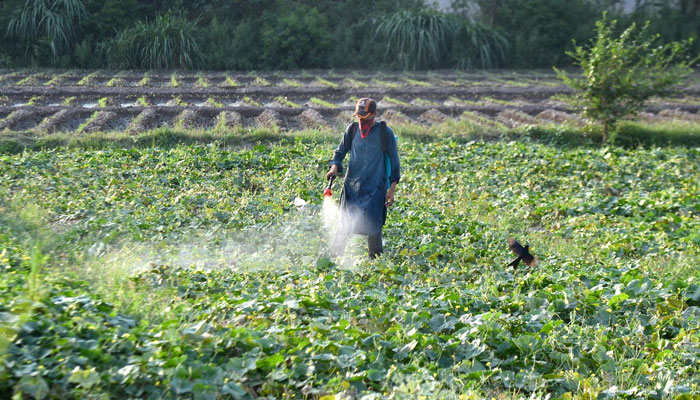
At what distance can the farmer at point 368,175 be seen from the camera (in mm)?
5895

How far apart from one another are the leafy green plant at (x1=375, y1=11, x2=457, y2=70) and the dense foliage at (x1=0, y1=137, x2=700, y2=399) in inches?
455

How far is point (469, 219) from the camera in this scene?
7.48 metres

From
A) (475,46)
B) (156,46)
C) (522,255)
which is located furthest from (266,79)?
(522,255)

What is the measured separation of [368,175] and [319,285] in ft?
4.42

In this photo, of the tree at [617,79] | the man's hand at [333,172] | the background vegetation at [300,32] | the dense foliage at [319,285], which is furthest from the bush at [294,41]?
the man's hand at [333,172]

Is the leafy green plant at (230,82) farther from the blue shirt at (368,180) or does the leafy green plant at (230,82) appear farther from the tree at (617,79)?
the blue shirt at (368,180)

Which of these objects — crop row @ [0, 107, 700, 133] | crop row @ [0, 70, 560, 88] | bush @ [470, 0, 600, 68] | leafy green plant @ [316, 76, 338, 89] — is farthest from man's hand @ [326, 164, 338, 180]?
bush @ [470, 0, 600, 68]

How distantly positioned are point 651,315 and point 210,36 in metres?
16.6

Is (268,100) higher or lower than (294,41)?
lower

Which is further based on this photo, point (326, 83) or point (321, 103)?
point (326, 83)

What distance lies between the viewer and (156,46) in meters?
18.0

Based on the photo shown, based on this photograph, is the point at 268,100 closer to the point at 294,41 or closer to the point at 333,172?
the point at 294,41

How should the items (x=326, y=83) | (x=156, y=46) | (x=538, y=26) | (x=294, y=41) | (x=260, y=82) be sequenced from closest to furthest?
(x=260, y=82), (x=326, y=83), (x=156, y=46), (x=294, y=41), (x=538, y=26)

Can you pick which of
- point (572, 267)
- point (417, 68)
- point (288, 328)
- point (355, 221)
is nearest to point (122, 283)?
point (288, 328)
